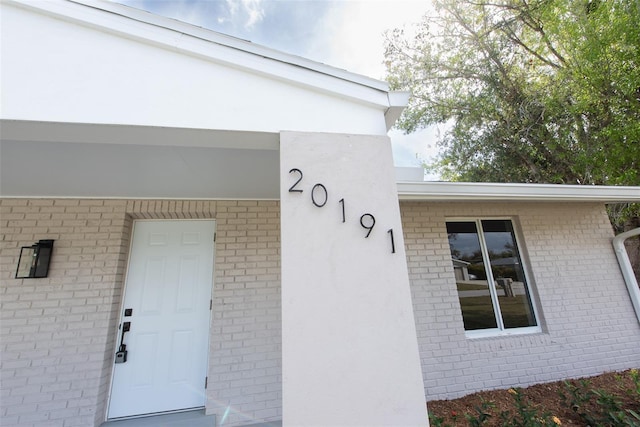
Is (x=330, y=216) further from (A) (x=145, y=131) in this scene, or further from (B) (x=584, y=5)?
(B) (x=584, y=5)

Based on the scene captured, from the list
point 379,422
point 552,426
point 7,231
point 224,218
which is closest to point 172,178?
point 224,218

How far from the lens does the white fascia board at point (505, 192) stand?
10.3ft

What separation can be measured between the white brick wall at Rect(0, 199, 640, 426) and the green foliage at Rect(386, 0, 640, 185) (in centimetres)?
269

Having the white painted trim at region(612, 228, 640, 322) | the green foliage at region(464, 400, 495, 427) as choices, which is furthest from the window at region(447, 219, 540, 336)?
the white painted trim at region(612, 228, 640, 322)

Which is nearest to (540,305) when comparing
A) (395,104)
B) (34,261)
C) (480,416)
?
(480,416)

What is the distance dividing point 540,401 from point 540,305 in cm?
122

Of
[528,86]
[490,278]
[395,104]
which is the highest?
[528,86]

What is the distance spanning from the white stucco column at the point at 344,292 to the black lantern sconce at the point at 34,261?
311cm

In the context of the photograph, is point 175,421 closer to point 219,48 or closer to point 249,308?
point 249,308

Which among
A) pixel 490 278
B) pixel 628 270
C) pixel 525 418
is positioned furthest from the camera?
pixel 628 270

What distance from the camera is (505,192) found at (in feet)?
11.1

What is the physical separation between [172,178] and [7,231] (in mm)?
2086

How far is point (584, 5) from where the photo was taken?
211 inches

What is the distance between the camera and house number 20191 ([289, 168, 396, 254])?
4.97ft
